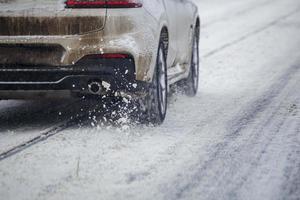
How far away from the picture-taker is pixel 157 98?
6688mm

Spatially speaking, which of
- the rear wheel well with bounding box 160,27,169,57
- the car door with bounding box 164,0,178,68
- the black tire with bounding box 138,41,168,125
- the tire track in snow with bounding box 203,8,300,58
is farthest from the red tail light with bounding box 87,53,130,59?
the tire track in snow with bounding box 203,8,300,58

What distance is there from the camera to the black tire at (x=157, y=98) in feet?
21.5

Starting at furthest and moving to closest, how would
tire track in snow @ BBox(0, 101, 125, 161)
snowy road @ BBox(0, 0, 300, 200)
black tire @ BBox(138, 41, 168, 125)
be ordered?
1. black tire @ BBox(138, 41, 168, 125)
2. tire track in snow @ BBox(0, 101, 125, 161)
3. snowy road @ BBox(0, 0, 300, 200)

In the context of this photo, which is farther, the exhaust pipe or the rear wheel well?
the rear wheel well

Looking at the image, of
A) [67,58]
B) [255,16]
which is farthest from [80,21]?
[255,16]

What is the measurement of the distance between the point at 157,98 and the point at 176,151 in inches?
44.3

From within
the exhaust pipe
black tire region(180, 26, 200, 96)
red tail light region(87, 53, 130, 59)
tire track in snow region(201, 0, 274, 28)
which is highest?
red tail light region(87, 53, 130, 59)

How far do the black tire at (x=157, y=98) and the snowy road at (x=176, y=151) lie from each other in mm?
132

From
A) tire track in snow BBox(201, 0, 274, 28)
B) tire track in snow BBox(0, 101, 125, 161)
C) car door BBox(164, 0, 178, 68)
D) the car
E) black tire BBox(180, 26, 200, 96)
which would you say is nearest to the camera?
tire track in snow BBox(0, 101, 125, 161)

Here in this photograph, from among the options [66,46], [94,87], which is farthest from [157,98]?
[66,46]

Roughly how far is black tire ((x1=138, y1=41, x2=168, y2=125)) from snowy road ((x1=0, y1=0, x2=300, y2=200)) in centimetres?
13

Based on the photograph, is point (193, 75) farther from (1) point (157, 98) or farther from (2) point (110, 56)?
(2) point (110, 56)

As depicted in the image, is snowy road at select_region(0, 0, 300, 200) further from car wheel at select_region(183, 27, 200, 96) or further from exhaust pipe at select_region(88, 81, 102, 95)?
exhaust pipe at select_region(88, 81, 102, 95)

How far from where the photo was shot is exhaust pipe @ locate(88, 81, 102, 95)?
6020 millimetres
